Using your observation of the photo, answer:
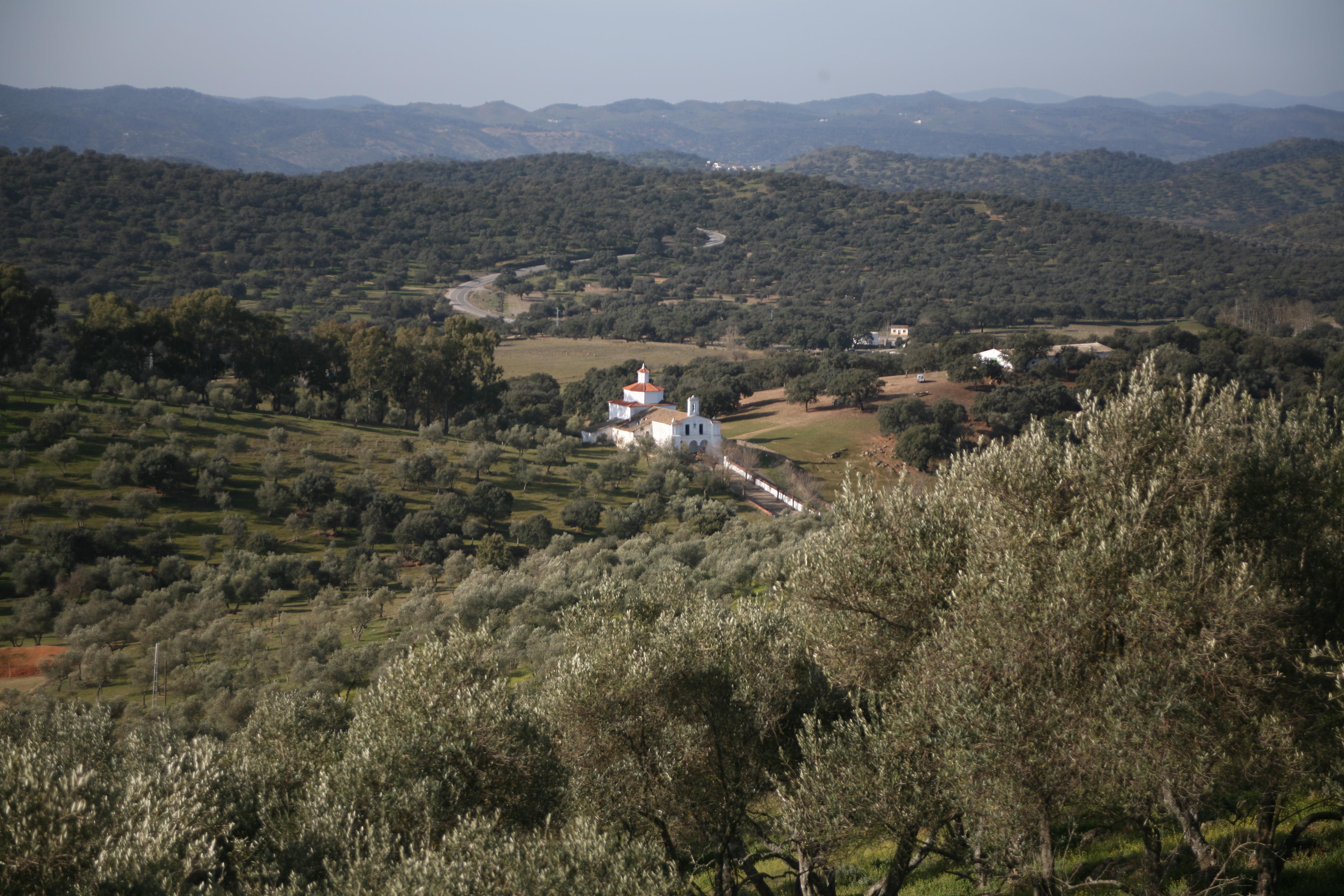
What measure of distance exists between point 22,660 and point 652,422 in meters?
39.9

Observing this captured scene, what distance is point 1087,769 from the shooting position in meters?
7.45

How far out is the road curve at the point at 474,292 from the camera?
116750mm

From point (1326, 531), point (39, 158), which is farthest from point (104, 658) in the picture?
point (39, 158)

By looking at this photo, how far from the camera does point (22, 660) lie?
26703 millimetres

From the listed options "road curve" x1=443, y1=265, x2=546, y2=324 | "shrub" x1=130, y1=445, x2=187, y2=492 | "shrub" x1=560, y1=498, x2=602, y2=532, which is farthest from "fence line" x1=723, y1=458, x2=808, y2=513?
"road curve" x1=443, y1=265, x2=546, y2=324

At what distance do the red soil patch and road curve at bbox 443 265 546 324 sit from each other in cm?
8651

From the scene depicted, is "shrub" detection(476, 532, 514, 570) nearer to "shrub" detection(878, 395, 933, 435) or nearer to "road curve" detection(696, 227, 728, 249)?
"shrub" detection(878, 395, 933, 435)

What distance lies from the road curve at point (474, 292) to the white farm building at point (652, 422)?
48.9 metres

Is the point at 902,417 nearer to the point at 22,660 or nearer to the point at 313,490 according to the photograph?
the point at 313,490

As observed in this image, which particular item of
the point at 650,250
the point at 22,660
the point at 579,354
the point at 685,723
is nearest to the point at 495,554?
the point at 22,660

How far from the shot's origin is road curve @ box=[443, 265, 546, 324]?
11675 centimetres

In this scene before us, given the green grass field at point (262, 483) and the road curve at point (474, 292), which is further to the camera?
the road curve at point (474, 292)

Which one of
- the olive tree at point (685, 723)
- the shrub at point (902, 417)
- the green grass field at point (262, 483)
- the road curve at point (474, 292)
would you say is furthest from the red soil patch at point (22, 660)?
the road curve at point (474, 292)

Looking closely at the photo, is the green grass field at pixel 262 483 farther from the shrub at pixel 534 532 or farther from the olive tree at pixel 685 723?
the olive tree at pixel 685 723
